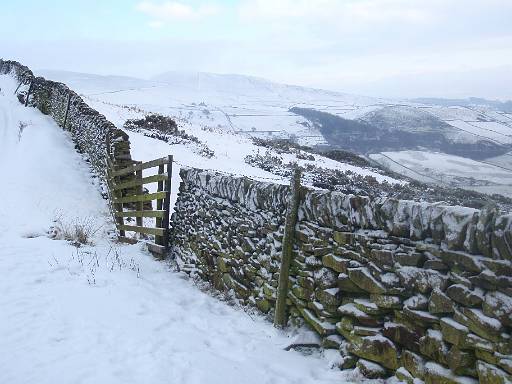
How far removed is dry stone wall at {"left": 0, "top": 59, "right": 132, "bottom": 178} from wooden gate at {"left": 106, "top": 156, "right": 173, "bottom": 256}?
49 centimetres

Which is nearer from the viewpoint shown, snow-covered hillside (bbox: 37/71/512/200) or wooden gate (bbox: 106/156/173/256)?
wooden gate (bbox: 106/156/173/256)

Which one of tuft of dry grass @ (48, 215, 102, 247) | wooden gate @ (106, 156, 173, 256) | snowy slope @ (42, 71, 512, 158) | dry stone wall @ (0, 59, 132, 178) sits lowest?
tuft of dry grass @ (48, 215, 102, 247)

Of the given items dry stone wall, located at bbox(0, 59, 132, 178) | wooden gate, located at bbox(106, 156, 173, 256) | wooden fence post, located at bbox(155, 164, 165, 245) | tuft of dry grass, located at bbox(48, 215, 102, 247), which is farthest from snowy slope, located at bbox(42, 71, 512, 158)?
tuft of dry grass, located at bbox(48, 215, 102, 247)

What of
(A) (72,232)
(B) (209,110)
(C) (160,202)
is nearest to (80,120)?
(A) (72,232)

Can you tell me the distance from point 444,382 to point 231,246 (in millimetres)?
3459

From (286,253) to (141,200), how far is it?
462cm

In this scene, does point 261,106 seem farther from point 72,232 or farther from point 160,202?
point 160,202

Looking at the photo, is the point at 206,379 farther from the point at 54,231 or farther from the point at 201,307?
the point at 54,231

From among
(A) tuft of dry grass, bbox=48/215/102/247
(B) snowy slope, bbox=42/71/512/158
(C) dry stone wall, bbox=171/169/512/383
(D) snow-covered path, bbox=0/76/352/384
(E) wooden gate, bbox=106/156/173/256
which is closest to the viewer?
(C) dry stone wall, bbox=171/169/512/383

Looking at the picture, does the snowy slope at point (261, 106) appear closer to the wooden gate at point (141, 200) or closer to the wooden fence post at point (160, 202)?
the wooden gate at point (141, 200)

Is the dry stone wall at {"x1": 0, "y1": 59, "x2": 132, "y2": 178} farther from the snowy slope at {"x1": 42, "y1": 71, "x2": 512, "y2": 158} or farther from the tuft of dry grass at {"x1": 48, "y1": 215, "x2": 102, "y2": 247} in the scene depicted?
the snowy slope at {"x1": 42, "y1": 71, "x2": 512, "y2": 158}

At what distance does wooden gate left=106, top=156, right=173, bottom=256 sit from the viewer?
7.77 meters

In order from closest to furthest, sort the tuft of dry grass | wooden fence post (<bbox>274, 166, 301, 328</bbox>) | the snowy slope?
wooden fence post (<bbox>274, 166, 301, 328</bbox>), the tuft of dry grass, the snowy slope

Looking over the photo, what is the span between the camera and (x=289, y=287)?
4.86 m
